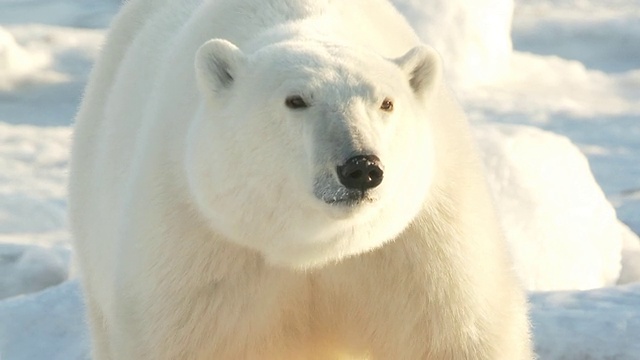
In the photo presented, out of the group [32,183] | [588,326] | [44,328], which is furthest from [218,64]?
[32,183]

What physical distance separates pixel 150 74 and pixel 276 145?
0.93m

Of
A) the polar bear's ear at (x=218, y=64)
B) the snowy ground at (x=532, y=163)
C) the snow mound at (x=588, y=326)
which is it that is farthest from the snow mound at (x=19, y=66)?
the polar bear's ear at (x=218, y=64)

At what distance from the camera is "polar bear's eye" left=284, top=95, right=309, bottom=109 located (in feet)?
8.20

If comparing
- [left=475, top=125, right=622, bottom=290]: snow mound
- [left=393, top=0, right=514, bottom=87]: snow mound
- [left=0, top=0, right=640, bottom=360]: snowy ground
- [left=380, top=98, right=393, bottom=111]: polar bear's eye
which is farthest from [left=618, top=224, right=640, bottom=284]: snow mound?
[left=380, top=98, right=393, bottom=111]: polar bear's eye

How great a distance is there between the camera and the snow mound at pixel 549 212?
21.0ft

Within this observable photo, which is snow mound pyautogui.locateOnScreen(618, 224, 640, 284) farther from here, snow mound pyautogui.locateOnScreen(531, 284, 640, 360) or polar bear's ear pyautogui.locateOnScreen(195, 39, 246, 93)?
polar bear's ear pyautogui.locateOnScreen(195, 39, 246, 93)

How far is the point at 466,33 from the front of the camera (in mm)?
9680

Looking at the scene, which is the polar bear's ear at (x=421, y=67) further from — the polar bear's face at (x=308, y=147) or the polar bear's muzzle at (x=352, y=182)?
the polar bear's muzzle at (x=352, y=182)

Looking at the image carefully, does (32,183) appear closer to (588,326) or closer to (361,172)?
(588,326)

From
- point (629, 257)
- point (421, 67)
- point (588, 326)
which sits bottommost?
point (588, 326)

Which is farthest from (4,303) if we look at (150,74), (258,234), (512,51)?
(512,51)

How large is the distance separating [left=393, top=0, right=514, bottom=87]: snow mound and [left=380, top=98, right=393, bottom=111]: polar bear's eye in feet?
22.2

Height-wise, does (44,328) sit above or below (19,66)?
below

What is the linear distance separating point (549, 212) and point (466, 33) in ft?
11.0
